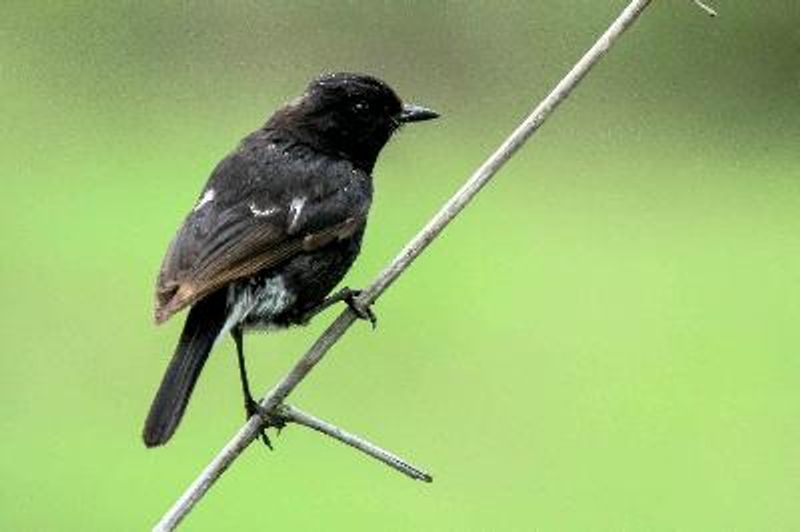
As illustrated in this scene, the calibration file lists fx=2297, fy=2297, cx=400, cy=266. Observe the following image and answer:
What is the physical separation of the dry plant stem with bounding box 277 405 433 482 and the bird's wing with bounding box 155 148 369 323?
0.63 meters

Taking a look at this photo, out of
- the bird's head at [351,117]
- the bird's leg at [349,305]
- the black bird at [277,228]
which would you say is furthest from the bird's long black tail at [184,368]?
the bird's head at [351,117]

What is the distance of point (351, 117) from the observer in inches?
264

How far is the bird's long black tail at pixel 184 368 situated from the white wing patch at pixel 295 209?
386mm

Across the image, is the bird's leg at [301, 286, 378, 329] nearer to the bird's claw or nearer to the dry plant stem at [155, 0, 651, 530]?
the bird's claw

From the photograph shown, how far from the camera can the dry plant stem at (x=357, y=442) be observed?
15.3 feet

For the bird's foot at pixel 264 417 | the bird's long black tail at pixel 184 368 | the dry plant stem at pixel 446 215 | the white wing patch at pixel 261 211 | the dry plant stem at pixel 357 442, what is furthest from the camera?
the white wing patch at pixel 261 211

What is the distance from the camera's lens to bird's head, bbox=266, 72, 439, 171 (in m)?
6.68

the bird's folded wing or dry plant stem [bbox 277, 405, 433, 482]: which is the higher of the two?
the bird's folded wing

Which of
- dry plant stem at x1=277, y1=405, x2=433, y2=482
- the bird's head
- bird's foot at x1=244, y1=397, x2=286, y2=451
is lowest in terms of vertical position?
bird's foot at x1=244, y1=397, x2=286, y2=451

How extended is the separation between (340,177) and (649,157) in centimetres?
1815

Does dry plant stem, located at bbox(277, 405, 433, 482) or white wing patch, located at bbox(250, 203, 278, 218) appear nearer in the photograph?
dry plant stem, located at bbox(277, 405, 433, 482)

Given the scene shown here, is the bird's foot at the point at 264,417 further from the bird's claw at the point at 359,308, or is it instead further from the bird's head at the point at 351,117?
the bird's head at the point at 351,117

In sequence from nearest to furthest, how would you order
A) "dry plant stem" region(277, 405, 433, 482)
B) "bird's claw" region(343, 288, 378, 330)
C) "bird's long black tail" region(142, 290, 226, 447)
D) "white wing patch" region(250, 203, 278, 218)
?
"dry plant stem" region(277, 405, 433, 482), "bird's long black tail" region(142, 290, 226, 447), "bird's claw" region(343, 288, 378, 330), "white wing patch" region(250, 203, 278, 218)

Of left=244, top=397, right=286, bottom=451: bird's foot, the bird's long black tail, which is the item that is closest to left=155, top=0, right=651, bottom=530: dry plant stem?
left=244, top=397, right=286, bottom=451: bird's foot
